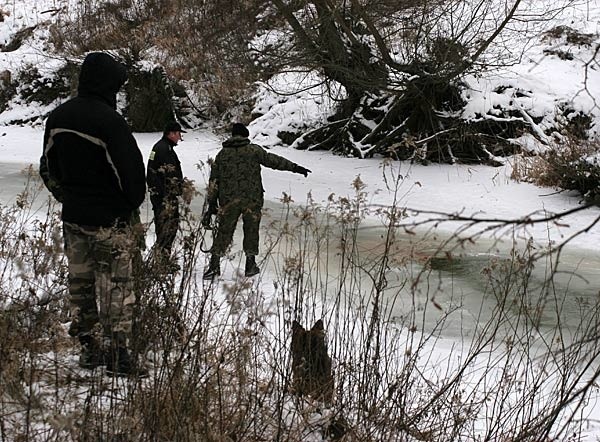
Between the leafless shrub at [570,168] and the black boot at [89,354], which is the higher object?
the leafless shrub at [570,168]

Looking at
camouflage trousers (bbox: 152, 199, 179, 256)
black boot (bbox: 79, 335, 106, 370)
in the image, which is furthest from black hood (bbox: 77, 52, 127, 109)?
black boot (bbox: 79, 335, 106, 370)

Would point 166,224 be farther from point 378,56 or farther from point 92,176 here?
point 378,56

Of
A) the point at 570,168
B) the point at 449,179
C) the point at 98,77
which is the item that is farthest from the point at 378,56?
the point at 98,77

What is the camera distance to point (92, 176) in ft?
13.1

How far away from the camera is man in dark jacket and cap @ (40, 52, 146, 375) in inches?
155

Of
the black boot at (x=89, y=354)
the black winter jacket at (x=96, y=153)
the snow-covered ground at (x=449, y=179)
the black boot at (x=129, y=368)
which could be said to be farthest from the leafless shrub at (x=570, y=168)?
the black boot at (x=129, y=368)

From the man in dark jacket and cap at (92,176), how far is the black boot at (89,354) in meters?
0.01

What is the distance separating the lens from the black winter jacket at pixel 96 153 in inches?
155

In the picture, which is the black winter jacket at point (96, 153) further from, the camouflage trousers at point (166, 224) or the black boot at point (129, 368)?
the black boot at point (129, 368)

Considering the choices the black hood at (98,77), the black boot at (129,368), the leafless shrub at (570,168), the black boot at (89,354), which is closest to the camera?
the black boot at (129,368)

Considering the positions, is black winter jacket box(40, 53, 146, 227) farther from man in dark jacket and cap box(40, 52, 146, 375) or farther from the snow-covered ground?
the snow-covered ground

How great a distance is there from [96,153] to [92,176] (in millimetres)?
123

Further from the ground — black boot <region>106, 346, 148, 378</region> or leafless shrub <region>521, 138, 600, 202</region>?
leafless shrub <region>521, 138, 600, 202</region>

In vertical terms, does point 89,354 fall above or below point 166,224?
below
